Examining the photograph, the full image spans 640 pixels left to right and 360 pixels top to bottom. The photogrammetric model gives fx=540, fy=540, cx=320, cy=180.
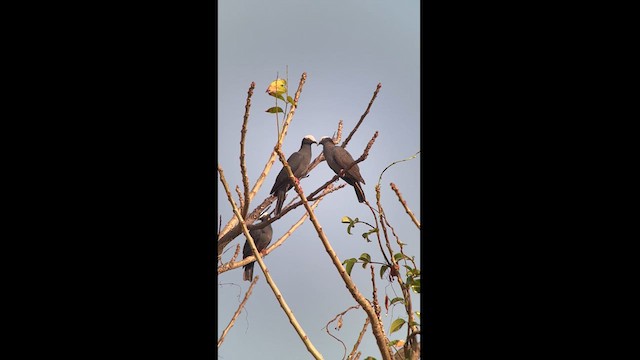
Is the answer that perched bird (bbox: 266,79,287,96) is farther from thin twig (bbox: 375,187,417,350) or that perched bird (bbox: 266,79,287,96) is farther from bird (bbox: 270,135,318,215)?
thin twig (bbox: 375,187,417,350)

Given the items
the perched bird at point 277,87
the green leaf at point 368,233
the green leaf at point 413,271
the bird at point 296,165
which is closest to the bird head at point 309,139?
the bird at point 296,165

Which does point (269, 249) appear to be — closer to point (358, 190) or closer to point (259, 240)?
point (259, 240)

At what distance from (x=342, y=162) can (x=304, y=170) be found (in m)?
0.08

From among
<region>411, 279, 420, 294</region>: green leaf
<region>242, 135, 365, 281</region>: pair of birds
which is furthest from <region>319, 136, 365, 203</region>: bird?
<region>411, 279, 420, 294</region>: green leaf

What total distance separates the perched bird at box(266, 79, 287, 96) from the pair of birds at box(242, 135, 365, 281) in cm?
11

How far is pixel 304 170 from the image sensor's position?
1.08 metres

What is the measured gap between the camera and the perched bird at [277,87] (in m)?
1.07

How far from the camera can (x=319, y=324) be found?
108 centimetres

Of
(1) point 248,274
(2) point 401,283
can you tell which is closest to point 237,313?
(1) point 248,274
